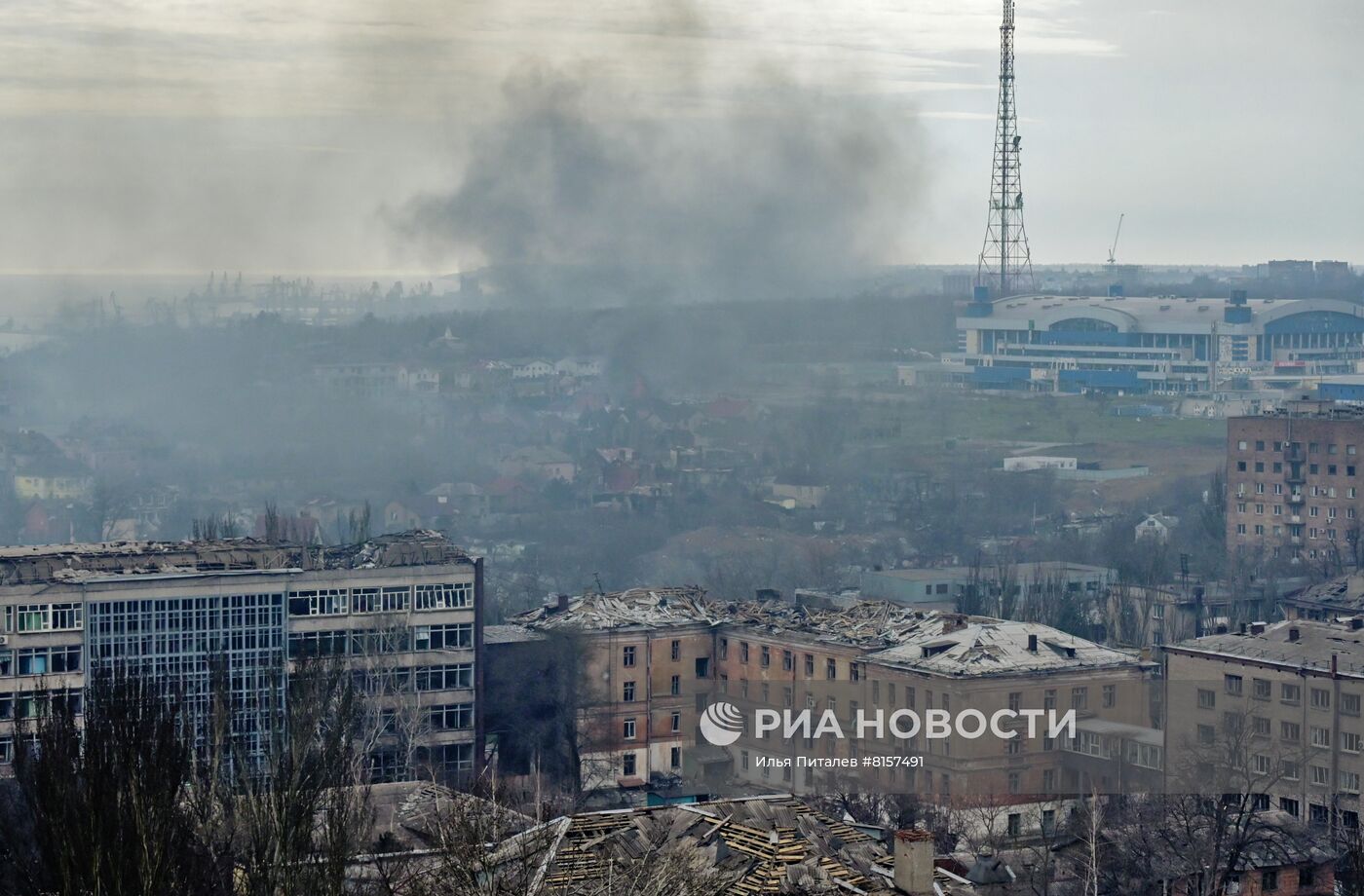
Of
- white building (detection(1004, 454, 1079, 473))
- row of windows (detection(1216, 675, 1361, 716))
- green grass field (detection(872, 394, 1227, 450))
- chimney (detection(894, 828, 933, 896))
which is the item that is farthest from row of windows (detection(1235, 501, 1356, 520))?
chimney (detection(894, 828, 933, 896))

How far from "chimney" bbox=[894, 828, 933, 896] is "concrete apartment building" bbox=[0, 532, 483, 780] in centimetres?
850

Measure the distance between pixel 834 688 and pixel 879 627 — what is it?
1059mm

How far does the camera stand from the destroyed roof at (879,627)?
72.5 feet

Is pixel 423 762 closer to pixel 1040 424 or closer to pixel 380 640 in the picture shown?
pixel 380 640

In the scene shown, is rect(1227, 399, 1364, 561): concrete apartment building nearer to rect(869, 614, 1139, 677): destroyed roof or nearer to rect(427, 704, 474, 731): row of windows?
rect(869, 614, 1139, 677): destroyed roof

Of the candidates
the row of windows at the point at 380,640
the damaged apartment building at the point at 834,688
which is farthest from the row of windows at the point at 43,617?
the damaged apartment building at the point at 834,688

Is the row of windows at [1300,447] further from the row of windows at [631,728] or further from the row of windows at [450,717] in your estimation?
the row of windows at [450,717]

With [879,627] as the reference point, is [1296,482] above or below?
above

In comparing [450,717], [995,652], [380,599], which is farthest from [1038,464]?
[380,599]

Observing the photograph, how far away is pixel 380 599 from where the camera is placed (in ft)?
72.0

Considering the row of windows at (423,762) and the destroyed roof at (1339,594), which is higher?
the destroyed roof at (1339,594)

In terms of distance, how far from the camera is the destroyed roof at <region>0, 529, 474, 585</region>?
21328mm

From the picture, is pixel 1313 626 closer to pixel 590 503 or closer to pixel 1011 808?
pixel 1011 808

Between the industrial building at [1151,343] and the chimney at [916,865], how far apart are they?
176ft
